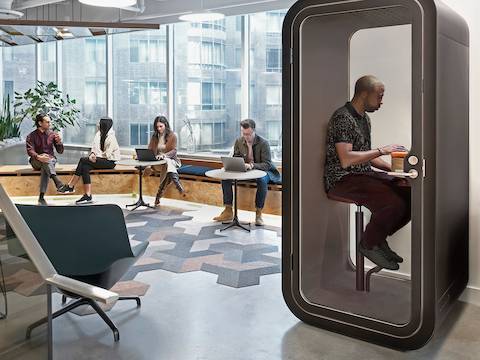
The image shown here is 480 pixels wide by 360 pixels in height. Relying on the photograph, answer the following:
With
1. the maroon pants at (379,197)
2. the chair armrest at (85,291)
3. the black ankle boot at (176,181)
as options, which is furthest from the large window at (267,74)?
the chair armrest at (85,291)

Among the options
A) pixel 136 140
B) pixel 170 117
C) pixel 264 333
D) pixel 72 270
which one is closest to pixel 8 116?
pixel 136 140

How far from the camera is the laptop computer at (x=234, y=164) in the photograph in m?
7.17

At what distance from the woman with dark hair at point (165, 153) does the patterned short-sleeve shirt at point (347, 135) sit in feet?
16.6

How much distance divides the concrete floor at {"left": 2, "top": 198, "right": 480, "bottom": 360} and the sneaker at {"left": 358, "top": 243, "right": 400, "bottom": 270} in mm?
524

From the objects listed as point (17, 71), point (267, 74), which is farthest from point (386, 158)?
point (17, 71)

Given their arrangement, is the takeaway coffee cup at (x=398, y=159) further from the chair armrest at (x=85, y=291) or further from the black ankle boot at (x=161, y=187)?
the black ankle boot at (x=161, y=187)

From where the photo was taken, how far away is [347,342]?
368 centimetres

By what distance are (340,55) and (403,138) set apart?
30.6 inches

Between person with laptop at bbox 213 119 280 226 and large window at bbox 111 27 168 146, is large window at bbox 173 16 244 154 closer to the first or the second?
large window at bbox 111 27 168 146

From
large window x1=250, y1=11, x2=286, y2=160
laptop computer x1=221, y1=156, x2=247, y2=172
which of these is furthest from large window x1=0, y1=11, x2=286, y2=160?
laptop computer x1=221, y1=156, x2=247, y2=172

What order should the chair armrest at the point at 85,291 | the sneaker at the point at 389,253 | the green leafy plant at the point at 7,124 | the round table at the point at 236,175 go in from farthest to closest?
1. the green leafy plant at the point at 7,124
2. the round table at the point at 236,175
3. the sneaker at the point at 389,253
4. the chair armrest at the point at 85,291

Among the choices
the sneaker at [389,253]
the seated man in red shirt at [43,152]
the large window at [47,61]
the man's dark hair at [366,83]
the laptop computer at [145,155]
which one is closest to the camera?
the man's dark hair at [366,83]

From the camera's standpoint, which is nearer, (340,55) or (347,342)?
(347,342)

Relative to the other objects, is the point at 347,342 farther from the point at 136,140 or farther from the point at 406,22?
the point at 136,140
